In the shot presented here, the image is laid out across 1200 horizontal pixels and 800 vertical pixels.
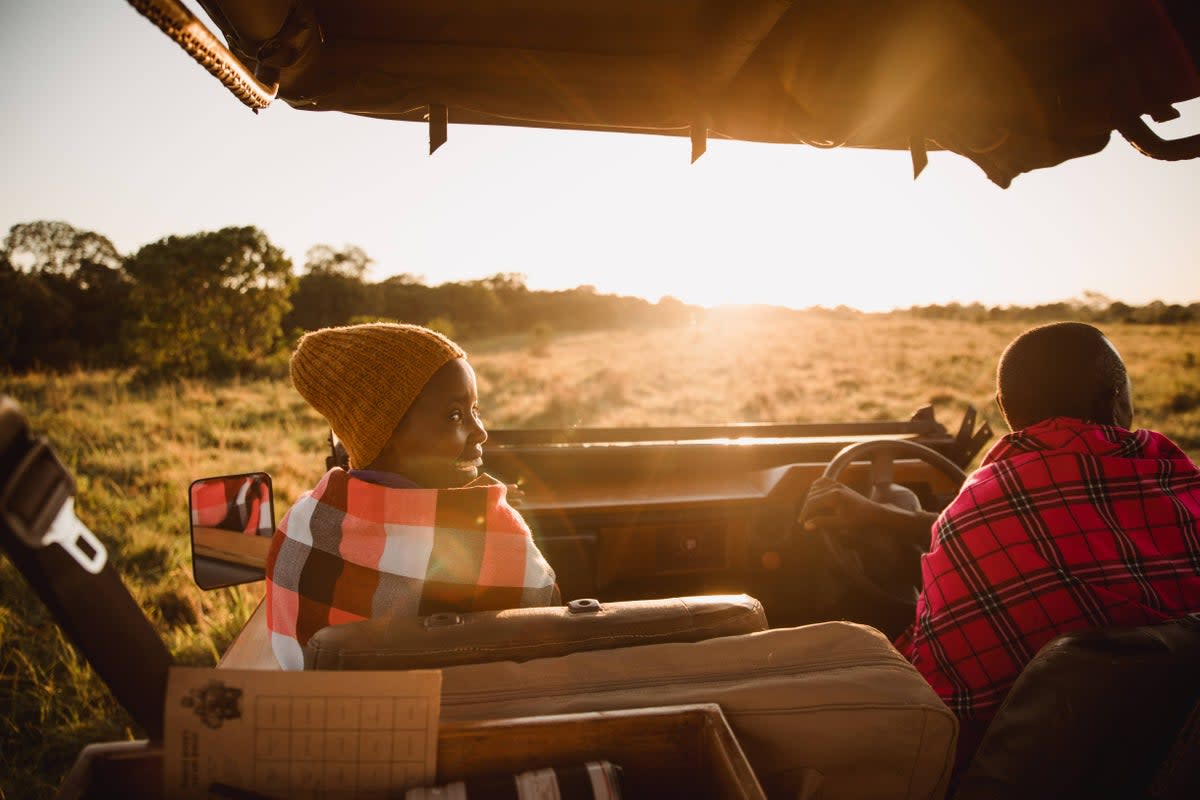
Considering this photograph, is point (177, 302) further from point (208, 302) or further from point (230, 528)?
point (230, 528)

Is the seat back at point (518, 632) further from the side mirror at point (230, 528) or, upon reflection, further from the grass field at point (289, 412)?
the side mirror at point (230, 528)

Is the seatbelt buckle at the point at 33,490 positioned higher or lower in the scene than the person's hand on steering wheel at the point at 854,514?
higher

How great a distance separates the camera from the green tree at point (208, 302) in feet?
55.1

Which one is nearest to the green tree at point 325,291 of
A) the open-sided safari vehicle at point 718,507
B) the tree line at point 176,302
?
the tree line at point 176,302

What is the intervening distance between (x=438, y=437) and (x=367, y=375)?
226 millimetres

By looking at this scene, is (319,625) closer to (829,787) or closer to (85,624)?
(85,624)

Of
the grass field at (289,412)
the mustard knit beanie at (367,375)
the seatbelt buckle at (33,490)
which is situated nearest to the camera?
the seatbelt buckle at (33,490)

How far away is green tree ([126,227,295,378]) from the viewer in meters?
16.8

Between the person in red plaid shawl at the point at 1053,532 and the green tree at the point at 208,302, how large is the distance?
57.1 ft

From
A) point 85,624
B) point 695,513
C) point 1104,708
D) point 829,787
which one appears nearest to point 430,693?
point 85,624

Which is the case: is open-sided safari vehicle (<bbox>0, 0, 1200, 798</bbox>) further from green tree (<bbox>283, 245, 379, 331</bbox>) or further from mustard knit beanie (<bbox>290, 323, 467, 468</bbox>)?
green tree (<bbox>283, 245, 379, 331</bbox>)

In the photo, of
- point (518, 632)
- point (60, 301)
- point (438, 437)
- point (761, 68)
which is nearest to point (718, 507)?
point (761, 68)

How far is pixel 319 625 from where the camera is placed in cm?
162

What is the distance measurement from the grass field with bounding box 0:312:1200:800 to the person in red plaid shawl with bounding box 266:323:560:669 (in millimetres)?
751
